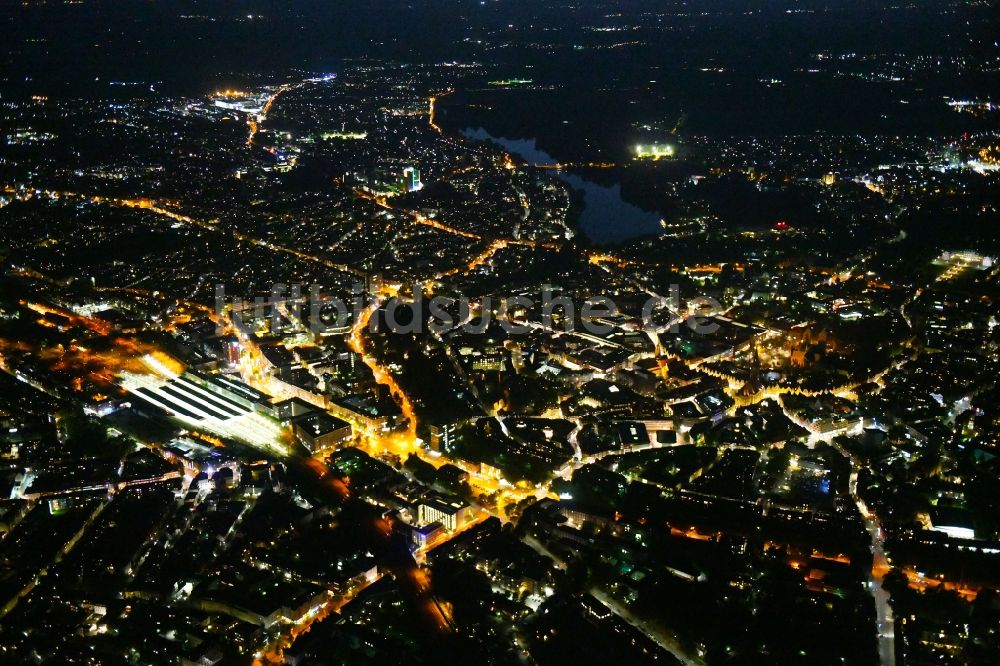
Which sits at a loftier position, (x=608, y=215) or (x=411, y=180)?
(x=411, y=180)

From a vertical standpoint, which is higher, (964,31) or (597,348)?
(964,31)

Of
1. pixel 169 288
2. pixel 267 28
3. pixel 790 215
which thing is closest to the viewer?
pixel 169 288

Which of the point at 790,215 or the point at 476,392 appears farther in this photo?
the point at 790,215

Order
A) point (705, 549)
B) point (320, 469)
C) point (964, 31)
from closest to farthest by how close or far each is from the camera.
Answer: point (705, 549) → point (320, 469) → point (964, 31)

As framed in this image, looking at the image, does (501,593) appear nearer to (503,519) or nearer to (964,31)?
(503,519)

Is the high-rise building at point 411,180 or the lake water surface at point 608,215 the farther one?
the high-rise building at point 411,180

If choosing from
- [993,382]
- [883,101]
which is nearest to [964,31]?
[883,101]

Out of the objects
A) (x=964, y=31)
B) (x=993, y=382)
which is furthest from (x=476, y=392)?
(x=964, y=31)

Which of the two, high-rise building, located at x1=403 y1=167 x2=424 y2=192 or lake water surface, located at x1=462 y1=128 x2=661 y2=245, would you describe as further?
high-rise building, located at x1=403 y1=167 x2=424 y2=192

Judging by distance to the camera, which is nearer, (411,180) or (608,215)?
(608,215)

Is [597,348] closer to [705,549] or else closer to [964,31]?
[705,549]
